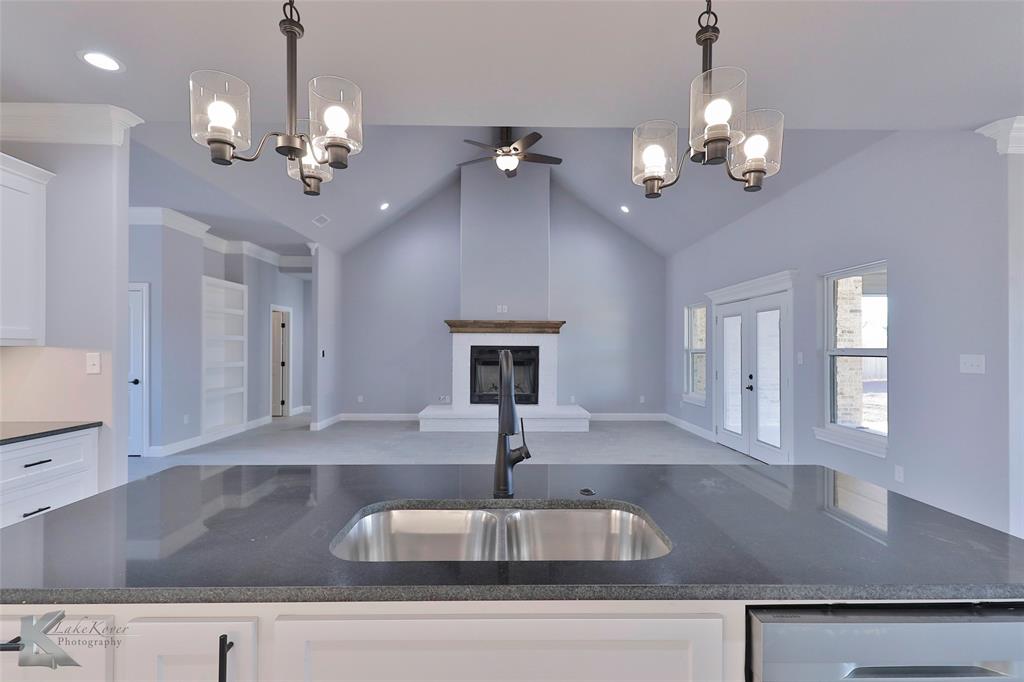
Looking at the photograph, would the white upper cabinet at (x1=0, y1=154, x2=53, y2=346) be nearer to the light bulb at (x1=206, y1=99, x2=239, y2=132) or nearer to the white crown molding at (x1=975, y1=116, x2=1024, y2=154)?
the light bulb at (x1=206, y1=99, x2=239, y2=132)

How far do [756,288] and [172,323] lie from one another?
6.28 m

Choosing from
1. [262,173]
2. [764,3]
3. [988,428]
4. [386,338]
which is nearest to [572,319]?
[386,338]

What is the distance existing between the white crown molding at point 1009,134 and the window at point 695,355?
3988 mm

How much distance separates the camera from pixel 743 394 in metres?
5.53

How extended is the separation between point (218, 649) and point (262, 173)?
4.91m

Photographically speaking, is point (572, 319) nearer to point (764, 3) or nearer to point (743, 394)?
point (743, 394)

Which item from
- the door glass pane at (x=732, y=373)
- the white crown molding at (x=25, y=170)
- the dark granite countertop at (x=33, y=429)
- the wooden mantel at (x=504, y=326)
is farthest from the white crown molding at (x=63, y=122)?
the door glass pane at (x=732, y=373)

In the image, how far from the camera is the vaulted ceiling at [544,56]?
186cm

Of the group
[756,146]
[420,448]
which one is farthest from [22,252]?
[420,448]

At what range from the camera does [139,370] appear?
515 centimetres

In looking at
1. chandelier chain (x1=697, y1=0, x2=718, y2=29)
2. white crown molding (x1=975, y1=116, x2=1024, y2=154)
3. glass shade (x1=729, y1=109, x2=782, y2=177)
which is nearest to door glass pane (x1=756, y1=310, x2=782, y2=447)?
white crown molding (x1=975, y1=116, x2=1024, y2=154)

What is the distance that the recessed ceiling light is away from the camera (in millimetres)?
2123

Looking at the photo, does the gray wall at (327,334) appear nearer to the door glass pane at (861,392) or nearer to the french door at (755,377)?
the french door at (755,377)

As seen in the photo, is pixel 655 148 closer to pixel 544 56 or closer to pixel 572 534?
pixel 544 56
